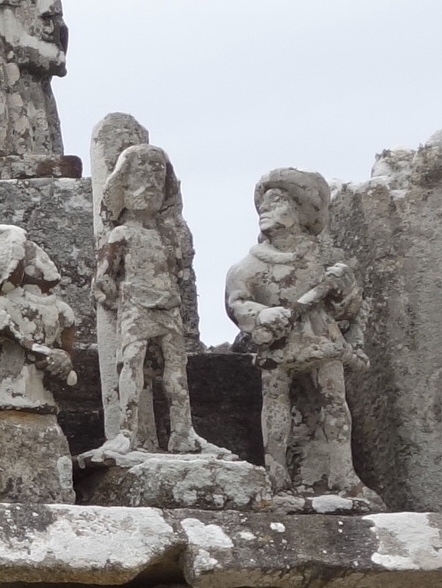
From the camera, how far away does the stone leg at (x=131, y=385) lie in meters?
9.91

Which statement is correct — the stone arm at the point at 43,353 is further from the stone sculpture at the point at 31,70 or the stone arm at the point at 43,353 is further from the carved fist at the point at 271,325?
the stone sculpture at the point at 31,70

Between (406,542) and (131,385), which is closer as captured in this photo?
(406,542)

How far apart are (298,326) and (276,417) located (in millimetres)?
349

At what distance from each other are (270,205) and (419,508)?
4.27ft

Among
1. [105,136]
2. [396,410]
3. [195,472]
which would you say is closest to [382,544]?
[195,472]

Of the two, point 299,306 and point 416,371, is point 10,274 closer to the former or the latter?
point 299,306

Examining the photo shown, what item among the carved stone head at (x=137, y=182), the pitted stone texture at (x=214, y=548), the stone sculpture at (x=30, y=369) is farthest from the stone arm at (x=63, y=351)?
the pitted stone texture at (x=214, y=548)

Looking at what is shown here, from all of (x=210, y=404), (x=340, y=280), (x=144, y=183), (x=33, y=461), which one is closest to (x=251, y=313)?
(x=340, y=280)

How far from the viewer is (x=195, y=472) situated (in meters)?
9.67

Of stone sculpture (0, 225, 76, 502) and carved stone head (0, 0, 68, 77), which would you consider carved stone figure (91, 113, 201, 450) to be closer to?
stone sculpture (0, 225, 76, 502)

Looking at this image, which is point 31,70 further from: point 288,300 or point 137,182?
Result: point 288,300

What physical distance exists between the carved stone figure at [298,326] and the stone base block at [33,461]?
36.2 inches

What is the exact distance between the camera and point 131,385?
9.96 metres

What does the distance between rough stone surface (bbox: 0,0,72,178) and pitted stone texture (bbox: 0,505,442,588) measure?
3.09 m
